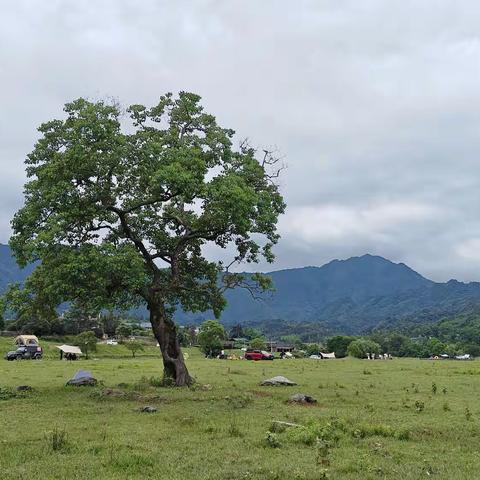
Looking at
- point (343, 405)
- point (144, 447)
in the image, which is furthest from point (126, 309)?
point (144, 447)

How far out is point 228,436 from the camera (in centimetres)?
1816

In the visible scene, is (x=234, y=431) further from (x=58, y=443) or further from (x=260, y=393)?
(x=260, y=393)

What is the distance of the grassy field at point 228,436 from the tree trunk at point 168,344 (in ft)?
8.83

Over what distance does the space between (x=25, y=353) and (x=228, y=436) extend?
7136cm

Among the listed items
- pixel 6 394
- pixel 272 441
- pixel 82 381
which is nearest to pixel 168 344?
pixel 82 381

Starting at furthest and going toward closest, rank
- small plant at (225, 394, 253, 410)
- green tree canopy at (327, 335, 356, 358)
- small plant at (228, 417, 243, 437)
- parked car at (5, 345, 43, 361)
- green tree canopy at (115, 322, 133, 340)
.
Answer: green tree canopy at (327, 335, 356, 358) < green tree canopy at (115, 322, 133, 340) < parked car at (5, 345, 43, 361) < small plant at (225, 394, 253, 410) < small plant at (228, 417, 243, 437)

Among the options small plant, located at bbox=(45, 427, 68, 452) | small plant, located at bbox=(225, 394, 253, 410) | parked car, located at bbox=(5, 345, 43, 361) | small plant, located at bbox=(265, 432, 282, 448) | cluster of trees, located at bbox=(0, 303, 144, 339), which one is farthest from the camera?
cluster of trees, located at bbox=(0, 303, 144, 339)

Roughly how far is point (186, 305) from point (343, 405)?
14.0 meters

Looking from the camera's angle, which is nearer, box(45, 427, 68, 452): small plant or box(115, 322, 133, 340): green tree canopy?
box(45, 427, 68, 452): small plant

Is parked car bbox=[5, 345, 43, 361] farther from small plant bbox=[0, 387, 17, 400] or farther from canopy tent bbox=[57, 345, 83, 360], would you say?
small plant bbox=[0, 387, 17, 400]

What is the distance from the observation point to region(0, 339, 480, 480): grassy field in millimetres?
13859

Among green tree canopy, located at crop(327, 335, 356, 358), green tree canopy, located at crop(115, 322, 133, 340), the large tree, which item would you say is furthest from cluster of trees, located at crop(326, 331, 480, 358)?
the large tree

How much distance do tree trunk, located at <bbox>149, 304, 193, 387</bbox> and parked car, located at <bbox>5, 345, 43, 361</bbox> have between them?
51.3m

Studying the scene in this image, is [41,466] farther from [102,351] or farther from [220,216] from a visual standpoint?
[102,351]
